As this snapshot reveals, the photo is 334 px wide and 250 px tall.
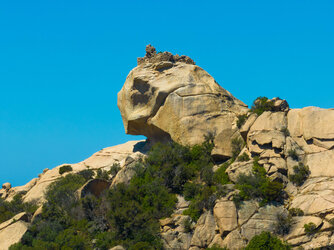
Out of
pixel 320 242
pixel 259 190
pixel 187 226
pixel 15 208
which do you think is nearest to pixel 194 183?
pixel 187 226

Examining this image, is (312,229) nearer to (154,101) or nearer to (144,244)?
(144,244)

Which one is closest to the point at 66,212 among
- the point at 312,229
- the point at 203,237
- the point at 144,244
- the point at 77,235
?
the point at 77,235

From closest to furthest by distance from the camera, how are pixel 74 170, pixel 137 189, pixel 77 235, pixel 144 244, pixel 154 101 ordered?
1. pixel 144 244
2. pixel 77 235
3. pixel 137 189
4. pixel 154 101
5. pixel 74 170

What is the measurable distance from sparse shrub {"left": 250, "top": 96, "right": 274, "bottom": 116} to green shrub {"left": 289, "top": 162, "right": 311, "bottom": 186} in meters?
10.4

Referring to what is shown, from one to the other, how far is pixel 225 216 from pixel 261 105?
18424 millimetres

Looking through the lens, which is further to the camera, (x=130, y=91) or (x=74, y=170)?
(x=74, y=170)

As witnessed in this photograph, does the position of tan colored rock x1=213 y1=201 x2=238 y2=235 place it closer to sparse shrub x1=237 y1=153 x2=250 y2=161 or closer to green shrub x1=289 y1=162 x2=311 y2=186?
green shrub x1=289 y1=162 x2=311 y2=186

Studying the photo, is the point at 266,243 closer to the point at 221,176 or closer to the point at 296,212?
the point at 296,212

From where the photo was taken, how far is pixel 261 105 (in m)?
55.2

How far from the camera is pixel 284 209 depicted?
138 ft

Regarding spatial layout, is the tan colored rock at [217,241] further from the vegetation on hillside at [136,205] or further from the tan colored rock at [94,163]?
the tan colored rock at [94,163]

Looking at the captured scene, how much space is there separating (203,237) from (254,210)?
554 centimetres

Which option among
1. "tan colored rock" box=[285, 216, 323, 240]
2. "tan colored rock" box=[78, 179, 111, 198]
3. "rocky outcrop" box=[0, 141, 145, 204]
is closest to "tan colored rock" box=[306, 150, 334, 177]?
"tan colored rock" box=[285, 216, 323, 240]

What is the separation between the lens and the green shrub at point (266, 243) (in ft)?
124
